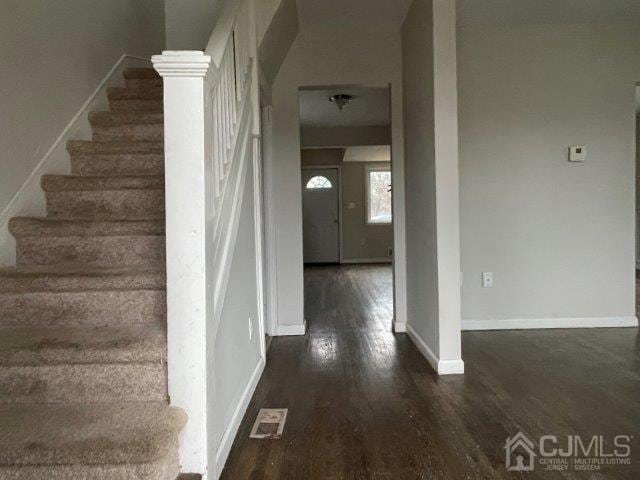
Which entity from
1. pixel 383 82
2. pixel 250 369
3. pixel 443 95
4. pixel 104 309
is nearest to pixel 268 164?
pixel 383 82

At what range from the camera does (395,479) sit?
149 cm

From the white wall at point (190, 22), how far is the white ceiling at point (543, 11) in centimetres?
225

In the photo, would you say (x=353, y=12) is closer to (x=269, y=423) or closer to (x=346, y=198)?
(x=269, y=423)

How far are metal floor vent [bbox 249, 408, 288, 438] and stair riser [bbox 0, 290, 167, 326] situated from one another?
69cm

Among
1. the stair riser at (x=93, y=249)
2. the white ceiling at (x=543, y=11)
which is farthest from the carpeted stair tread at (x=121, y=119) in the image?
the white ceiling at (x=543, y=11)

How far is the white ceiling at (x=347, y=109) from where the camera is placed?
15.9ft

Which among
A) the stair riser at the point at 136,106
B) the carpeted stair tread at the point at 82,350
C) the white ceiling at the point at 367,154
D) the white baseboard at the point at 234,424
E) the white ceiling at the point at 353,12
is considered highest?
the white ceiling at the point at 353,12

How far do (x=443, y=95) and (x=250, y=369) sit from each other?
195cm

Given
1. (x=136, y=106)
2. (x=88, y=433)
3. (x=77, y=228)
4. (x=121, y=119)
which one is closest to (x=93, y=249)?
(x=77, y=228)

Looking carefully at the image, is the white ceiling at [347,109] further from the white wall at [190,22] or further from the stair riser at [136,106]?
the stair riser at [136,106]

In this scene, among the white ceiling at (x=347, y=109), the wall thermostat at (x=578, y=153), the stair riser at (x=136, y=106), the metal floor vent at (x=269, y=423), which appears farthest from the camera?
the white ceiling at (x=347, y=109)

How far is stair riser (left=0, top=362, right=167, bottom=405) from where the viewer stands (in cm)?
142

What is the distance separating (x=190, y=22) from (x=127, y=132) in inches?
72.5

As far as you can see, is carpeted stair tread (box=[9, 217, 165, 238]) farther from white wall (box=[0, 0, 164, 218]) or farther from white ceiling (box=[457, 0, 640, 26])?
white ceiling (box=[457, 0, 640, 26])
